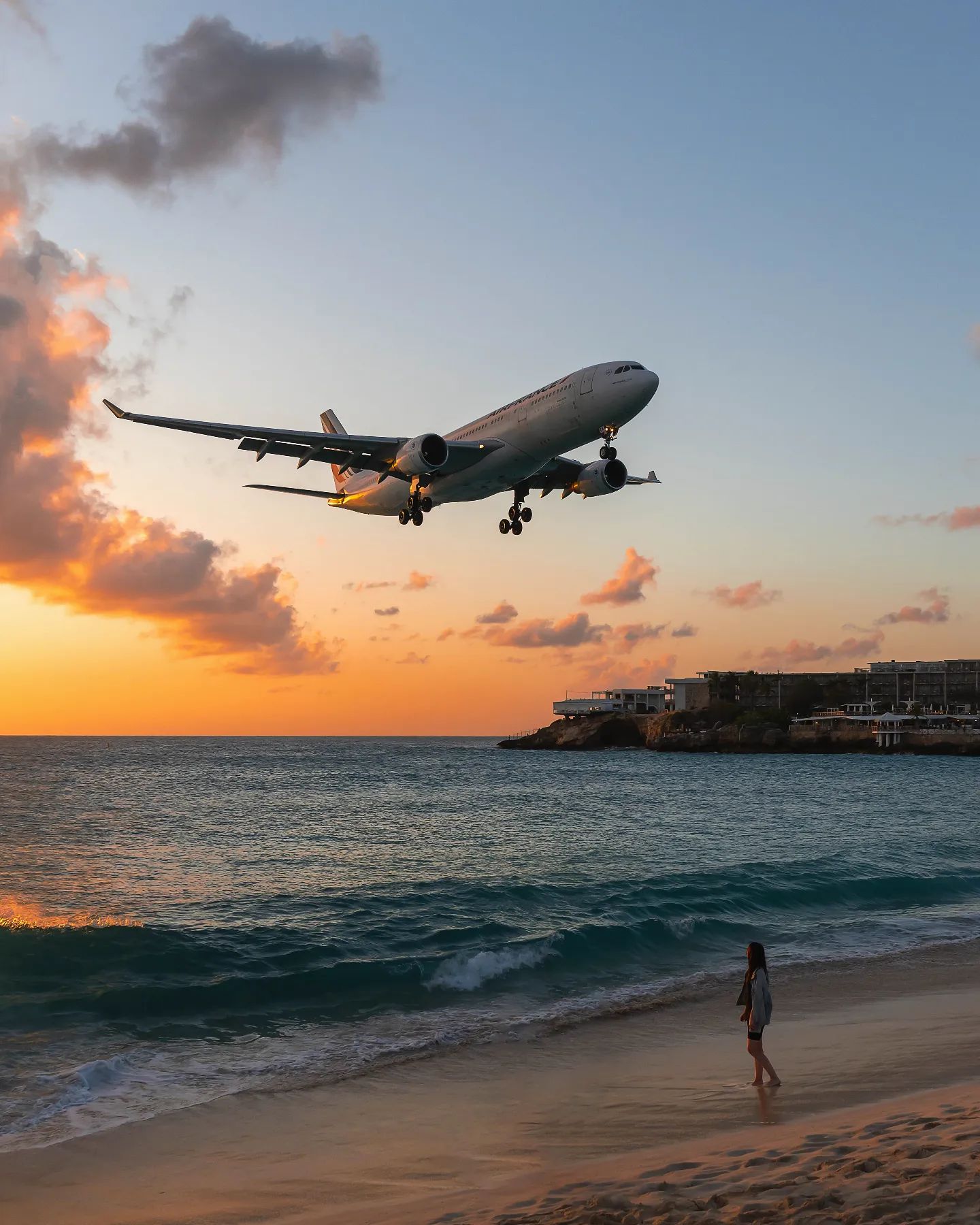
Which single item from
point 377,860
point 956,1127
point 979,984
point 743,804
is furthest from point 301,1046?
point 743,804

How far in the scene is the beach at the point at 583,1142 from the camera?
378 inches

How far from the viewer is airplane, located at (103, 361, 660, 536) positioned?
33781 mm

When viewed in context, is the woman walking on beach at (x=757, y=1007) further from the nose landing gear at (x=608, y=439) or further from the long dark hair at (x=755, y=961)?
the nose landing gear at (x=608, y=439)

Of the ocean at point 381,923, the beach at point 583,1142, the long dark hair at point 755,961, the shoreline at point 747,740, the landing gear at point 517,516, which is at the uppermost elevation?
the landing gear at point 517,516

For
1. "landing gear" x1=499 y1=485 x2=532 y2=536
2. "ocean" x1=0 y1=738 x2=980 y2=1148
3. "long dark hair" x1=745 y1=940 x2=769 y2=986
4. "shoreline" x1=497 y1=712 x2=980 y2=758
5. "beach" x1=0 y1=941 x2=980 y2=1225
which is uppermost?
"landing gear" x1=499 y1=485 x2=532 y2=536

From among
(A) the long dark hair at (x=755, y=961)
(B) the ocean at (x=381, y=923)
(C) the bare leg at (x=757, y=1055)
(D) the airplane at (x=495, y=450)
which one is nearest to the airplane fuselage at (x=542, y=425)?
(D) the airplane at (x=495, y=450)

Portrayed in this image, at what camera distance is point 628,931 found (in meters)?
27.7

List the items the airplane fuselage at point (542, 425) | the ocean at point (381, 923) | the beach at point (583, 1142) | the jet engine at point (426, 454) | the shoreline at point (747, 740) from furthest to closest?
1. the shoreline at point (747, 740)
2. the jet engine at point (426, 454)
3. the airplane fuselage at point (542, 425)
4. the ocean at point (381, 923)
5. the beach at point (583, 1142)

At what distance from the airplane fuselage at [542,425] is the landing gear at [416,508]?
341 mm

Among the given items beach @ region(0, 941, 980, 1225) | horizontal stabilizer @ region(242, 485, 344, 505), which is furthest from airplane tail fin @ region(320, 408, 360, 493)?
beach @ region(0, 941, 980, 1225)

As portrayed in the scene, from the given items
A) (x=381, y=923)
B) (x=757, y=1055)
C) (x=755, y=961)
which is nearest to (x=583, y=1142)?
(x=757, y=1055)

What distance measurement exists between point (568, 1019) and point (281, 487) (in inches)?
1287

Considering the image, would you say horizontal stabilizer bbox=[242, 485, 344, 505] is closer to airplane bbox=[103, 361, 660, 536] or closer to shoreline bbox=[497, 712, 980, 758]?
airplane bbox=[103, 361, 660, 536]

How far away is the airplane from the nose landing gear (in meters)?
0.04
